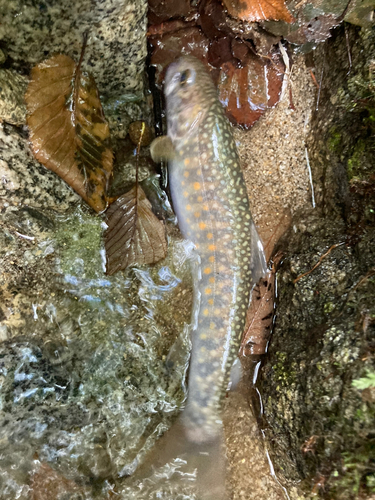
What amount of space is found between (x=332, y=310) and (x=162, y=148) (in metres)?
1.97

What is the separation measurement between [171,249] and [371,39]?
2385mm

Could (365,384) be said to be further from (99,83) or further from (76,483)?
(99,83)

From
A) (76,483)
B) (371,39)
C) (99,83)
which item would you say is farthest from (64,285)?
(371,39)

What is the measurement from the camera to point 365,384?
1.90 metres

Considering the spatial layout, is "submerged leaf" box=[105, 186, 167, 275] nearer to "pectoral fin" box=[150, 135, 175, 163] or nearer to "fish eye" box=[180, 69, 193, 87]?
"pectoral fin" box=[150, 135, 175, 163]

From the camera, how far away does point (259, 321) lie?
3143 millimetres

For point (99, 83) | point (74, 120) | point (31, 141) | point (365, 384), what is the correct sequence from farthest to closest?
point (99, 83) < point (74, 120) < point (31, 141) < point (365, 384)

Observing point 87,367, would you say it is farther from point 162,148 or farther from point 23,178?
point 162,148

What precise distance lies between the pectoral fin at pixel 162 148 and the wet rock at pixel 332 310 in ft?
4.42

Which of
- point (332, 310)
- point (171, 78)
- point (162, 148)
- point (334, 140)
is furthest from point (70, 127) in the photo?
point (332, 310)

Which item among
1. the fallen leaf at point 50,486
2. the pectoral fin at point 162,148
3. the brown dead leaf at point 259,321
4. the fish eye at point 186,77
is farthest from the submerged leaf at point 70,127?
the fallen leaf at point 50,486

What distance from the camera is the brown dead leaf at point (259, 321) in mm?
3135

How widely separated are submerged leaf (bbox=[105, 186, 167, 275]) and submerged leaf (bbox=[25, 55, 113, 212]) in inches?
7.0

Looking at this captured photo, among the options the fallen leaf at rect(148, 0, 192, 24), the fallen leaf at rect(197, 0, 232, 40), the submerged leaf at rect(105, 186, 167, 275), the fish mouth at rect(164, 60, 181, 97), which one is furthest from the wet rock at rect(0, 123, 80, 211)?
the fallen leaf at rect(197, 0, 232, 40)
